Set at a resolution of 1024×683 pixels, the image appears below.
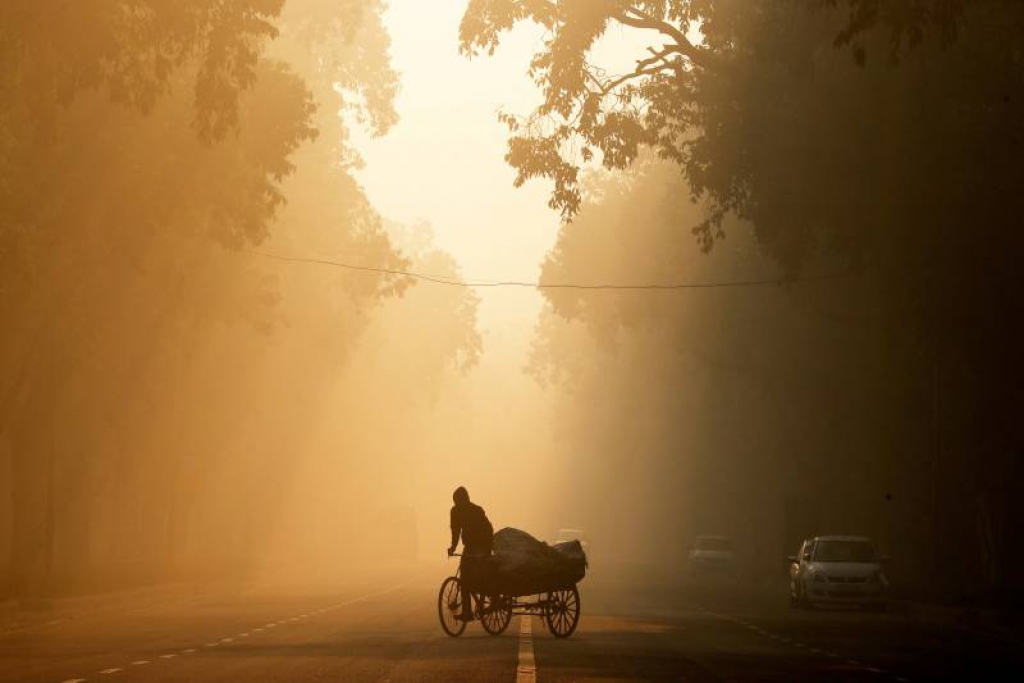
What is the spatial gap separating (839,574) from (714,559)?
30637 mm

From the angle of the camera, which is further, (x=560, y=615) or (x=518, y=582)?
(x=560, y=615)

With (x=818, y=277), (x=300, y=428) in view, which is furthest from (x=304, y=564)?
(x=818, y=277)

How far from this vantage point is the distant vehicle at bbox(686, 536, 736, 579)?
75812 mm

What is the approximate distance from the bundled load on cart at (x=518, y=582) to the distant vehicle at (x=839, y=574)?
17830 mm

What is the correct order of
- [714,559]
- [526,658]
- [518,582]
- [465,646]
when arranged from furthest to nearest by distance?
1. [714,559]
2. [518,582]
3. [465,646]
4. [526,658]

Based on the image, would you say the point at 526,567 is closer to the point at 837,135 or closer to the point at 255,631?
the point at 255,631

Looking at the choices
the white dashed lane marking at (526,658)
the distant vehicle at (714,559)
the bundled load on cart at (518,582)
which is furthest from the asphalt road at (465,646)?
the distant vehicle at (714,559)

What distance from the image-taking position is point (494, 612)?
28594mm

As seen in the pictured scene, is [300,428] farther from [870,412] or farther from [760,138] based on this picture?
[760,138]

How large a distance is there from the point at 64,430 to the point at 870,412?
23.5m

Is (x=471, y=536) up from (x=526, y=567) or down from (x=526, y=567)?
up

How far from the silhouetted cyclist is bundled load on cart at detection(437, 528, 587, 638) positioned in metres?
0.04

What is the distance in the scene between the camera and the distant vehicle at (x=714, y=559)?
2985 inches

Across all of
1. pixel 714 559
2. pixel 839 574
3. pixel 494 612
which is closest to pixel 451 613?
pixel 494 612
